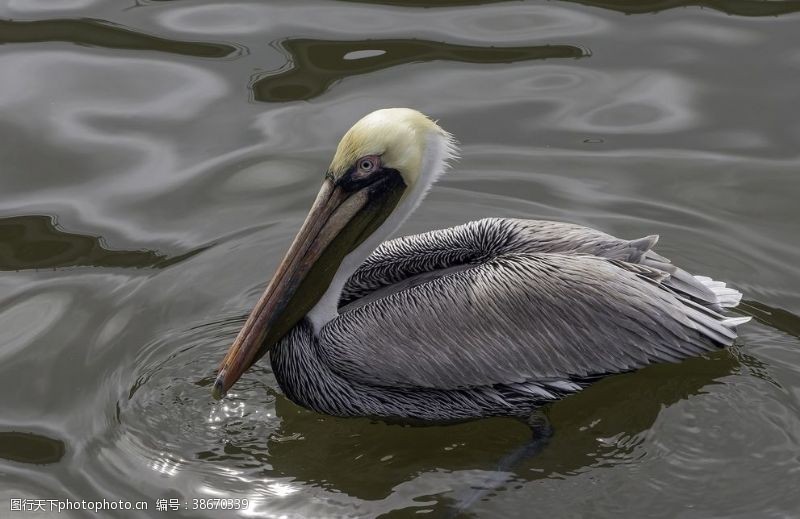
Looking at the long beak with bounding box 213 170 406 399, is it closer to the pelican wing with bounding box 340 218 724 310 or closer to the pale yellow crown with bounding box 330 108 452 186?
the pale yellow crown with bounding box 330 108 452 186

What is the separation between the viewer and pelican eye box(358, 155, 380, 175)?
501cm

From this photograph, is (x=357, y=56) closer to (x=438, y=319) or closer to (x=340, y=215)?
(x=340, y=215)

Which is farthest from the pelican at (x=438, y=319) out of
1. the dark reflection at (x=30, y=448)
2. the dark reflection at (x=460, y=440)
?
the dark reflection at (x=30, y=448)

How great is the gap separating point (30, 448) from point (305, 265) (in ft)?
4.67

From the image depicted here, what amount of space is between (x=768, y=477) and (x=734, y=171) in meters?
2.49

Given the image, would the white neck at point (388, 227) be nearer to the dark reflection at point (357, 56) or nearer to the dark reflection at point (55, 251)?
the dark reflection at point (55, 251)

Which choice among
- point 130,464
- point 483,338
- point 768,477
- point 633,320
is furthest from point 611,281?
point 130,464

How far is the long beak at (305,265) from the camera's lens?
198 inches

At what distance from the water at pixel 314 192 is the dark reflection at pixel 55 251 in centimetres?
2

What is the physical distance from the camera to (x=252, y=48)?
8031mm

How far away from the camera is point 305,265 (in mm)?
5043

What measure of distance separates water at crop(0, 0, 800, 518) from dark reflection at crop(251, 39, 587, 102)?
0.8 inches

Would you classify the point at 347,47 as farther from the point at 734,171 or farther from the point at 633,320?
the point at 633,320

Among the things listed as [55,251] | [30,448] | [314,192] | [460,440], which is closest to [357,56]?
[314,192]
